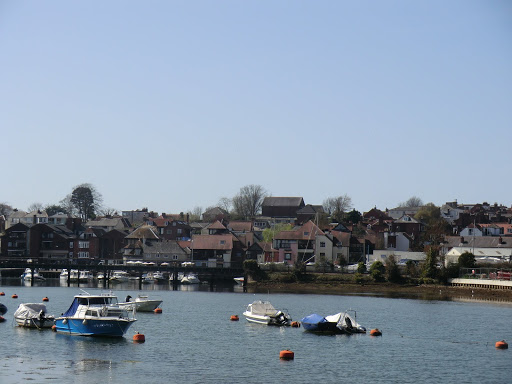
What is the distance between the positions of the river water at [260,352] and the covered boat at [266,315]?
1182 mm

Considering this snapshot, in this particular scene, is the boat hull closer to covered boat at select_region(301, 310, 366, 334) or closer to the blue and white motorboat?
the blue and white motorboat

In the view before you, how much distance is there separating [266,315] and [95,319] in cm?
2096

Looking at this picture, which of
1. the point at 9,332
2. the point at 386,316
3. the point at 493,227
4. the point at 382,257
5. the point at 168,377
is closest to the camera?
the point at 168,377

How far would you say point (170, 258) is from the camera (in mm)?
180750

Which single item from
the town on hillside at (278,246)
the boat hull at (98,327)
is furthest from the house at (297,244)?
the boat hull at (98,327)

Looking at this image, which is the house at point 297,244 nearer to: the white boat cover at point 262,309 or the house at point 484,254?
the house at point 484,254

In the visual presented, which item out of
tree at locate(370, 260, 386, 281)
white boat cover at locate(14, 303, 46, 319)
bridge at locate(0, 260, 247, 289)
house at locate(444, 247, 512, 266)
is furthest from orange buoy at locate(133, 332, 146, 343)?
house at locate(444, 247, 512, 266)

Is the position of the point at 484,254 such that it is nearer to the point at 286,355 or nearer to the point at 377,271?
the point at 377,271

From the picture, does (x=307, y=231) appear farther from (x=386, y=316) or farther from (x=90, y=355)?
(x=90, y=355)

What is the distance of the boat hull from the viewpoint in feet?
218

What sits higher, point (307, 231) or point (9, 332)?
point (307, 231)

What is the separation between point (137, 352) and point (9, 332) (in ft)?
51.1

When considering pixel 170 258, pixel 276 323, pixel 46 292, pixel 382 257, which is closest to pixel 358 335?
pixel 276 323

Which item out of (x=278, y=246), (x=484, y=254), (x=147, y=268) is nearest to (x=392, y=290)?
(x=484, y=254)
